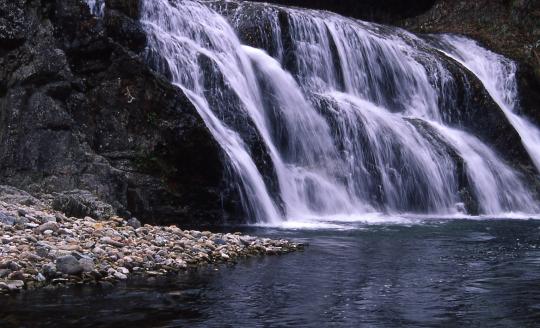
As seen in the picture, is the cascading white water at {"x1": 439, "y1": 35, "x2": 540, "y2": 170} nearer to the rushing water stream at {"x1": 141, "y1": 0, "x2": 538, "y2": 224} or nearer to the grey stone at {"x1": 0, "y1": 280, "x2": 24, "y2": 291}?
the rushing water stream at {"x1": 141, "y1": 0, "x2": 538, "y2": 224}

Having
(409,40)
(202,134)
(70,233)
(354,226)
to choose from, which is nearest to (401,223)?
(354,226)

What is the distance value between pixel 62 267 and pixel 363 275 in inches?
152

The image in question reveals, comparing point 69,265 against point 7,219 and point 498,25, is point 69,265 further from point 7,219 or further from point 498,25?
point 498,25

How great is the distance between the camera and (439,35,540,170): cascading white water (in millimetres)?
24859

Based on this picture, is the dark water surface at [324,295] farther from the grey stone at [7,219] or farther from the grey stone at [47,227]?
the grey stone at [7,219]

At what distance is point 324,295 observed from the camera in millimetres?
7992

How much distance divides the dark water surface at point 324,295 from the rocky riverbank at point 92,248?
33cm

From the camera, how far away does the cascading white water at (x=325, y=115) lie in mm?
16641

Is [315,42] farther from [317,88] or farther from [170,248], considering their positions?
[170,248]

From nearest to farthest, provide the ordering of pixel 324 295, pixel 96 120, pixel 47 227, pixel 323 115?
pixel 324 295 → pixel 47 227 → pixel 96 120 → pixel 323 115

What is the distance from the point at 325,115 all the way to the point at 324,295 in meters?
11.6

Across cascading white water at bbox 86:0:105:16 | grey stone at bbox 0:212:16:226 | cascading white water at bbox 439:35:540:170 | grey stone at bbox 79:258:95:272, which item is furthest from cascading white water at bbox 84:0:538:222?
grey stone at bbox 79:258:95:272

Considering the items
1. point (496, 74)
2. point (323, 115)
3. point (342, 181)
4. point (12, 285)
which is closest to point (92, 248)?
point (12, 285)

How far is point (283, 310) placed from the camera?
7.27 m
